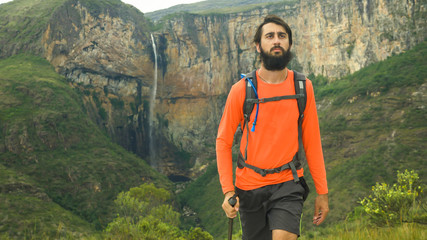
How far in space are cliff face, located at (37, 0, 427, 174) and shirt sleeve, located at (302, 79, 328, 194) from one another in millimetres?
48410

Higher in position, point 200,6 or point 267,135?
point 200,6

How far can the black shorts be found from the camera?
343 centimetres

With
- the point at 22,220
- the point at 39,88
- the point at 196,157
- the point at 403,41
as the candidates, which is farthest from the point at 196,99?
the point at 22,220

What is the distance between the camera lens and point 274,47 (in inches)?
148

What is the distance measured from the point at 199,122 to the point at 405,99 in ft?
142

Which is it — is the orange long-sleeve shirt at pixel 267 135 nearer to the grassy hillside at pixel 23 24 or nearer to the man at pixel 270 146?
the man at pixel 270 146

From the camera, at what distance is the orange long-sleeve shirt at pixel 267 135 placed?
144 inches

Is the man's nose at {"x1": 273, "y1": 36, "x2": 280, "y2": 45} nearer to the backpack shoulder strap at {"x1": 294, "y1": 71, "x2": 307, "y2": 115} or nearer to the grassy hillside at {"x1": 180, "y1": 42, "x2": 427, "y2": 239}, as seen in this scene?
the backpack shoulder strap at {"x1": 294, "y1": 71, "x2": 307, "y2": 115}

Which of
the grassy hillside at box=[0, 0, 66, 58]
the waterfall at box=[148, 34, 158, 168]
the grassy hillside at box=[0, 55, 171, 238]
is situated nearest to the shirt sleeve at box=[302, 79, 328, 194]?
the grassy hillside at box=[0, 55, 171, 238]

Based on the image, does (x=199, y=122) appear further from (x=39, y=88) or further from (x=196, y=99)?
(x=39, y=88)

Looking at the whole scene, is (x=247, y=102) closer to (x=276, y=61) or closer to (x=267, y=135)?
(x=267, y=135)

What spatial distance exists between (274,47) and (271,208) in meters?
1.61

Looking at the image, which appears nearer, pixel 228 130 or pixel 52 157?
pixel 228 130

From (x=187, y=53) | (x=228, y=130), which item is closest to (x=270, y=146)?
(x=228, y=130)
